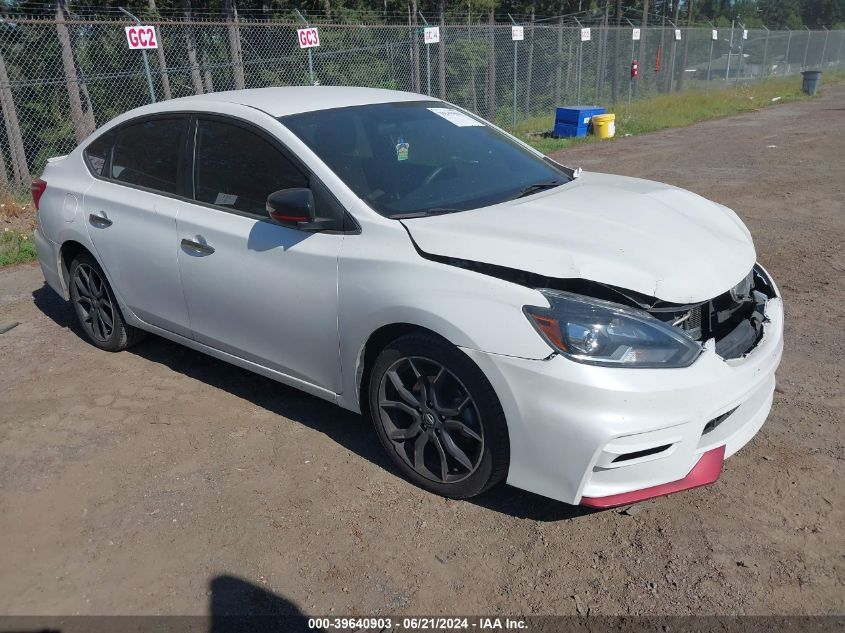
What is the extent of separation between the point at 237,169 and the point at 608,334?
223 centimetres

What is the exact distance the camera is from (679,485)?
2.88 m

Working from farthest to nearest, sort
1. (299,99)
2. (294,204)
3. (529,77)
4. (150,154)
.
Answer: (529,77)
(150,154)
(299,99)
(294,204)

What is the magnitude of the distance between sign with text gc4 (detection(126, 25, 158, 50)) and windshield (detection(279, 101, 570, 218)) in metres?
7.26

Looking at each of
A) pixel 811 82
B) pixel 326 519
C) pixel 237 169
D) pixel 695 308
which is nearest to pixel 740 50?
pixel 811 82

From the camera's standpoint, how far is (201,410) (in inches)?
168

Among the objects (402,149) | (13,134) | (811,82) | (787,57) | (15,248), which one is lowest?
(811,82)

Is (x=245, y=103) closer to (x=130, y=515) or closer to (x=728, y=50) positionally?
(x=130, y=515)

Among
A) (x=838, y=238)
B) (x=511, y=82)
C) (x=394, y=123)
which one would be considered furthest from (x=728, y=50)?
(x=394, y=123)

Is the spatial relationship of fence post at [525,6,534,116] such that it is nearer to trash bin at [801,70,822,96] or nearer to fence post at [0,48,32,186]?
fence post at [0,48,32,186]

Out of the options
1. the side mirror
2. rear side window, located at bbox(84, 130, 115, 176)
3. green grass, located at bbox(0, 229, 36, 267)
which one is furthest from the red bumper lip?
green grass, located at bbox(0, 229, 36, 267)

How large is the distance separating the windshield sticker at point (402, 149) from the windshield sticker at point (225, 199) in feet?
2.92

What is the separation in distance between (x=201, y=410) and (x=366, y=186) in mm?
1698

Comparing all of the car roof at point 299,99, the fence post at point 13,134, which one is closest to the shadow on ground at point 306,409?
the car roof at point 299,99

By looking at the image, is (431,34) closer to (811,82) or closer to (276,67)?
(276,67)
